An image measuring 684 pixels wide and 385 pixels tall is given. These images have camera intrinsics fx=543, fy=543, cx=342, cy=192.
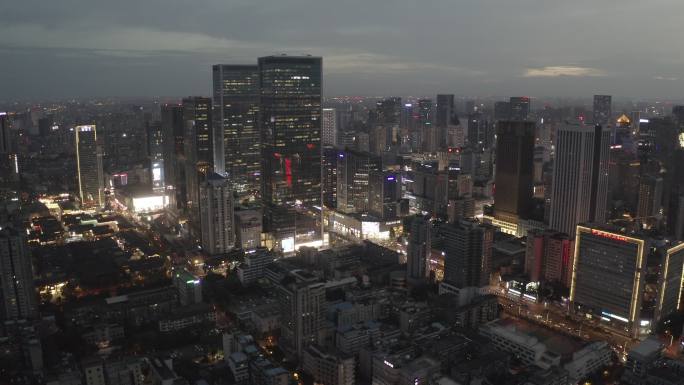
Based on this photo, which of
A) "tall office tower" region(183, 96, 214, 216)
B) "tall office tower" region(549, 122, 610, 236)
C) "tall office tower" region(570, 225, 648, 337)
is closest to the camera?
"tall office tower" region(570, 225, 648, 337)

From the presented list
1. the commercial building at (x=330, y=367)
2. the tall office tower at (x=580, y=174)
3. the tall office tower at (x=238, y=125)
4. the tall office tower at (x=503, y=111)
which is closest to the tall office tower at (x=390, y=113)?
the tall office tower at (x=503, y=111)

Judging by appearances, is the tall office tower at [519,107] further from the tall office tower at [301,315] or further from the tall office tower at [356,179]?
the tall office tower at [301,315]

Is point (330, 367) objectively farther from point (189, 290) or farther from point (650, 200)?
point (650, 200)

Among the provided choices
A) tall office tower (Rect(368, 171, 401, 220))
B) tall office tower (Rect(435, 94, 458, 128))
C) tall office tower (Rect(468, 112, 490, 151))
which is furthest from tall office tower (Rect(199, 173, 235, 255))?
tall office tower (Rect(435, 94, 458, 128))

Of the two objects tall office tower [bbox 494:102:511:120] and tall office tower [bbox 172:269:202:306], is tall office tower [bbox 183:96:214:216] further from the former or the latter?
tall office tower [bbox 494:102:511:120]

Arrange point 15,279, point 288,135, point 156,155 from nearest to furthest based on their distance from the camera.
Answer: point 15,279
point 288,135
point 156,155

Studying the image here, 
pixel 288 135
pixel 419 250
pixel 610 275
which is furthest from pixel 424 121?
pixel 610 275
